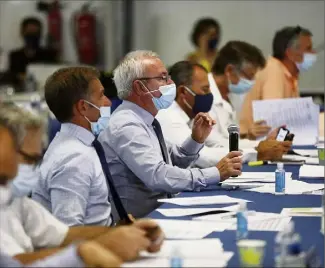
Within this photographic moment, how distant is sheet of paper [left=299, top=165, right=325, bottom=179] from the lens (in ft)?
14.7

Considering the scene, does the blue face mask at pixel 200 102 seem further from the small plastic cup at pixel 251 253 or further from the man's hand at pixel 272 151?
the small plastic cup at pixel 251 253

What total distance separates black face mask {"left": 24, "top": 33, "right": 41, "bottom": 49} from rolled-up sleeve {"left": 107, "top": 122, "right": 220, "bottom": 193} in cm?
642

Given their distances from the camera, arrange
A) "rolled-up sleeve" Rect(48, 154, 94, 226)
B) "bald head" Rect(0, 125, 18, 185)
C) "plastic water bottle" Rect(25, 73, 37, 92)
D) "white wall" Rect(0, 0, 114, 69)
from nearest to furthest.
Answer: "bald head" Rect(0, 125, 18, 185) < "rolled-up sleeve" Rect(48, 154, 94, 226) < "plastic water bottle" Rect(25, 73, 37, 92) < "white wall" Rect(0, 0, 114, 69)

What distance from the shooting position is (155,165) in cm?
395

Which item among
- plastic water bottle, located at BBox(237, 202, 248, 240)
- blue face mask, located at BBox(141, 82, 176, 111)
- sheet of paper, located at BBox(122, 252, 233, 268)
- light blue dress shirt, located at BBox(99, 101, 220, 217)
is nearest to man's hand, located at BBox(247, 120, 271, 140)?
blue face mask, located at BBox(141, 82, 176, 111)

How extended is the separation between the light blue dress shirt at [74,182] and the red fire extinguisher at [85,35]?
22.3 ft

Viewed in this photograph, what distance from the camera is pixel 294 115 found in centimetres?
605

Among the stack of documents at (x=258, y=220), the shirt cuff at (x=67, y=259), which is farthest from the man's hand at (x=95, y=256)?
the stack of documents at (x=258, y=220)

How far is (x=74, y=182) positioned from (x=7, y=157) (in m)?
1.00

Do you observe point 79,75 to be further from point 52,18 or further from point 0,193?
point 52,18

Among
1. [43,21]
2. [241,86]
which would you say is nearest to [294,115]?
[241,86]

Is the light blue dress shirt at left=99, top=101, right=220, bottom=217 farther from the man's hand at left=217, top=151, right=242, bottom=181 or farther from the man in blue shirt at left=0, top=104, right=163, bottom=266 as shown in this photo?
the man in blue shirt at left=0, top=104, right=163, bottom=266

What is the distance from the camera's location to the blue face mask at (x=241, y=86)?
6262 mm

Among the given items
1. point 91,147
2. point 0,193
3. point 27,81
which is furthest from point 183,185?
point 27,81
